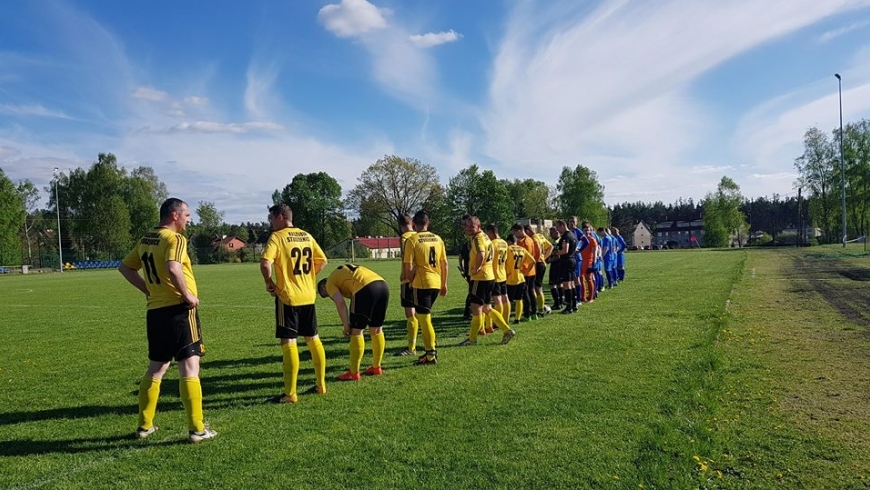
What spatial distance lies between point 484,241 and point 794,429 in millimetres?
5126

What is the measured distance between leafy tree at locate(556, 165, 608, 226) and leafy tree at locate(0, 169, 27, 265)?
72787 mm

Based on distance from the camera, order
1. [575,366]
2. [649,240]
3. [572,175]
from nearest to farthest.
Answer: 1. [575,366]
2. [572,175]
3. [649,240]

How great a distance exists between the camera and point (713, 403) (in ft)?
17.4

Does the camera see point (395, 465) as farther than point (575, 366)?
No

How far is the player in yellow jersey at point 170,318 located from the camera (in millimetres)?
4844

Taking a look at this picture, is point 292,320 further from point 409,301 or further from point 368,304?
point 409,301

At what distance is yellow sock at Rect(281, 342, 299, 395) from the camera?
589 cm

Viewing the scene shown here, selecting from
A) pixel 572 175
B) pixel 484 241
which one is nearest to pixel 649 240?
pixel 572 175

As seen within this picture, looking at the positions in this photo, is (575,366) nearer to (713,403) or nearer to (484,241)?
(713,403)

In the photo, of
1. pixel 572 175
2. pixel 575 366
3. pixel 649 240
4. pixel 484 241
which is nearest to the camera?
pixel 575 366

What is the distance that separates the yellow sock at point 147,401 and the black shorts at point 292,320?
49.4 inches

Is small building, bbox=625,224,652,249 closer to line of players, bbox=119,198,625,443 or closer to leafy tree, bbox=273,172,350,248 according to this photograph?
leafy tree, bbox=273,172,350,248

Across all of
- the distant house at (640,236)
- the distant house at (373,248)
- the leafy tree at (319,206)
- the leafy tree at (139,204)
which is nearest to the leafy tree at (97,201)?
the leafy tree at (139,204)

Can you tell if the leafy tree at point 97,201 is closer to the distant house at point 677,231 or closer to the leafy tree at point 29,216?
the leafy tree at point 29,216
